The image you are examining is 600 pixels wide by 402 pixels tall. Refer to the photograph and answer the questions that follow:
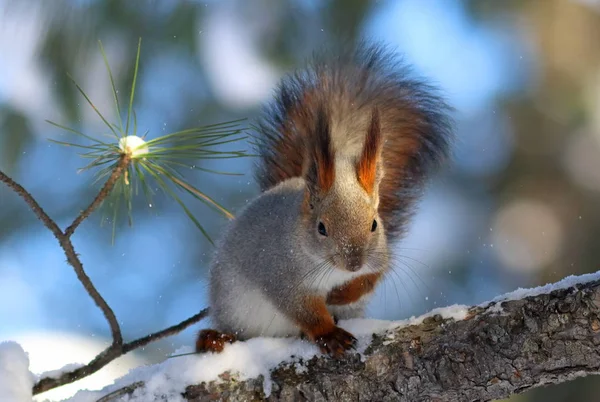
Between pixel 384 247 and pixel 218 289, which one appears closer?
pixel 384 247

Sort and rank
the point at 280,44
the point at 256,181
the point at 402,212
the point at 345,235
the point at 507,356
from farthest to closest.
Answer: the point at 280,44 < the point at 256,181 < the point at 402,212 < the point at 345,235 < the point at 507,356

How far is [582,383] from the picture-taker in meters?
2.35

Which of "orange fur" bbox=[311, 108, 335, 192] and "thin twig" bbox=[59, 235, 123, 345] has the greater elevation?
"orange fur" bbox=[311, 108, 335, 192]

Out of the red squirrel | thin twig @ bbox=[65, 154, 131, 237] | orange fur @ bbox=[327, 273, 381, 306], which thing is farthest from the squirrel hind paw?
thin twig @ bbox=[65, 154, 131, 237]

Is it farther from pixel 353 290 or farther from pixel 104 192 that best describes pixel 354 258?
pixel 104 192

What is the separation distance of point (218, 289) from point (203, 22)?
1134mm

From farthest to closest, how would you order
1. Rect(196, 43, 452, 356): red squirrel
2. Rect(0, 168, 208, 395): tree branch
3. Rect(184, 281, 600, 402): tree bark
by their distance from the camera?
Rect(196, 43, 452, 356): red squirrel < Rect(0, 168, 208, 395): tree branch < Rect(184, 281, 600, 402): tree bark

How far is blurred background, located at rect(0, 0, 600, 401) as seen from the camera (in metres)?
2.26

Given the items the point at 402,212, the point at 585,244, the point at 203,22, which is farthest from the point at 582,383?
the point at 203,22

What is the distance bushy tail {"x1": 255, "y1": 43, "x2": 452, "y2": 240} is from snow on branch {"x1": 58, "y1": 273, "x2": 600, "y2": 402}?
18.1 inches

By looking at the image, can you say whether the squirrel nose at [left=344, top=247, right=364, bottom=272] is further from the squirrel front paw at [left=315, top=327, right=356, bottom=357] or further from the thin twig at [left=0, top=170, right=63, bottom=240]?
the thin twig at [left=0, top=170, right=63, bottom=240]

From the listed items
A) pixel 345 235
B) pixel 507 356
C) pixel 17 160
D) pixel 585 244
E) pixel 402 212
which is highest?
pixel 17 160

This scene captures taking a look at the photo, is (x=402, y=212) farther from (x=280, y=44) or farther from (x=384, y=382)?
(x=280, y=44)

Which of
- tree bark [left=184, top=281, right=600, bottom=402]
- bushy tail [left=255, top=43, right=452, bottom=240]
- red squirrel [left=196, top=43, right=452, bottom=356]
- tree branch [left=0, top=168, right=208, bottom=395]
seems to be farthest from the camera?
bushy tail [left=255, top=43, right=452, bottom=240]
